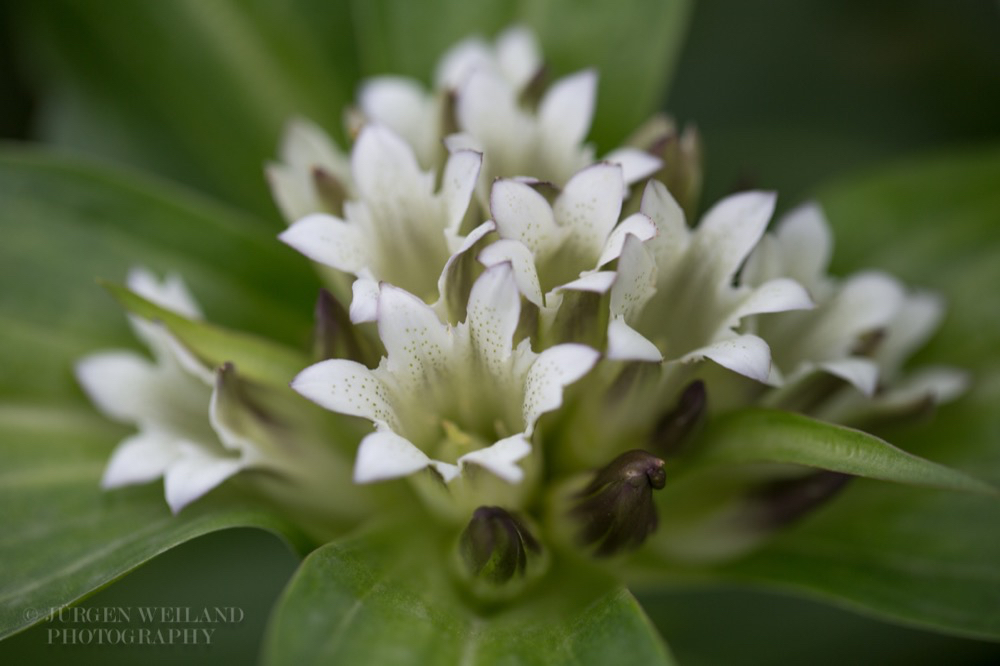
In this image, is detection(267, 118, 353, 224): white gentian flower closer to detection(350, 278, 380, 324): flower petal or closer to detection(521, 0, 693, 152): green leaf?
detection(350, 278, 380, 324): flower petal

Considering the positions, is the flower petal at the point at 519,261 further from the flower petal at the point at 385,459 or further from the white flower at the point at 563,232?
the flower petal at the point at 385,459

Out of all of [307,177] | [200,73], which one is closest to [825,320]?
[307,177]

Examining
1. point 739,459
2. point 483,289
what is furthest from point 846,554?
point 483,289

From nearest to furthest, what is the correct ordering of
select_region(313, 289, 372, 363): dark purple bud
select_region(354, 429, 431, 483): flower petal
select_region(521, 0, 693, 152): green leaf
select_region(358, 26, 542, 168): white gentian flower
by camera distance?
1. select_region(354, 429, 431, 483): flower petal
2. select_region(313, 289, 372, 363): dark purple bud
3. select_region(358, 26, 542, 168): white gentian flower
4. select_region(521, 0, 693, 152): green leaf

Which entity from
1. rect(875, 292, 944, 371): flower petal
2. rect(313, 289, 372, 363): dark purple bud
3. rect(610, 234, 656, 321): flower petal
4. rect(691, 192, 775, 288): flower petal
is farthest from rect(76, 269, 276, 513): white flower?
rect(875, 292, 944, 371): flower petal

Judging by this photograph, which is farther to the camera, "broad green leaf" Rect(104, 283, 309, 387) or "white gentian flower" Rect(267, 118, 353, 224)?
"white gentian flower" Rect(267, 118, 353, 224)

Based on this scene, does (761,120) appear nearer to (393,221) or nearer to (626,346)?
(393,221)
